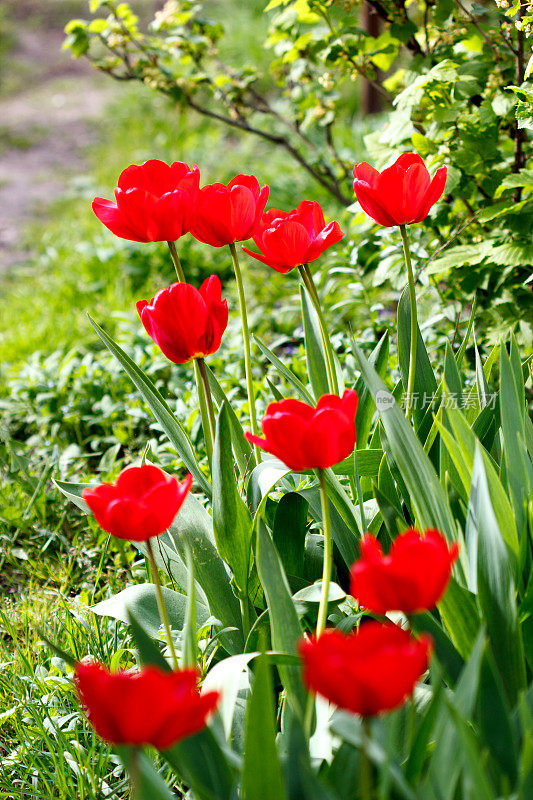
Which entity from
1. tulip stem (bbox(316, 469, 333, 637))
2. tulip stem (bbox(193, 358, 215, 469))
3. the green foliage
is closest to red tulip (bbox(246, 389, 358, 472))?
tulip stem (bbox(316, 469, 333, 637))

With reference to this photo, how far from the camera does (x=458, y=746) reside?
0.79 meters

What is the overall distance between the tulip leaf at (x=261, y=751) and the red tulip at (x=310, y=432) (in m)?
0.24

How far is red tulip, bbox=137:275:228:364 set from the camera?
1158 millimetres

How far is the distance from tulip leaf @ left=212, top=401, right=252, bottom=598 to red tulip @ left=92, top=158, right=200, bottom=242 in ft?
1.03

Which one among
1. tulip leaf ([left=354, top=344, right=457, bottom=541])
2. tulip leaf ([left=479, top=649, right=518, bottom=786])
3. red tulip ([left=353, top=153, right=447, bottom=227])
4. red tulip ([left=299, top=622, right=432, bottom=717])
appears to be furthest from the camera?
red tulip ([left=353, top=153, right=447, bottom=227])

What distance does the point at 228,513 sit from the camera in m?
1.22

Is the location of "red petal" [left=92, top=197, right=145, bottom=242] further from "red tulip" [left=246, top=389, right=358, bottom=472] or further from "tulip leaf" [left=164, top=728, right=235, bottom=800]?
"tulip leaf" [left=164, top=728, right=235, bottom=800]

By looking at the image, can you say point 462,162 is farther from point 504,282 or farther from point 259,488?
point 259,488

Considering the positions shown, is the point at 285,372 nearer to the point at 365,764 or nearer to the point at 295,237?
the point at 295,237

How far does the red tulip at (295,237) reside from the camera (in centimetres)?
124

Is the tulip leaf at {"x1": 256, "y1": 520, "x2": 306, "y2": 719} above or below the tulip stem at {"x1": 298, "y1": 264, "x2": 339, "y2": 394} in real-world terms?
below

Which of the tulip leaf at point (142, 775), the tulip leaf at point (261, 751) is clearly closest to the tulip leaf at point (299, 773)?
the tulip leaf at point (261, 751)

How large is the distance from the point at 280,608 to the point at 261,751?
0.71ft

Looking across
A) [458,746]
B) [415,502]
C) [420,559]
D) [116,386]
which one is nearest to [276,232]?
[415,502]
